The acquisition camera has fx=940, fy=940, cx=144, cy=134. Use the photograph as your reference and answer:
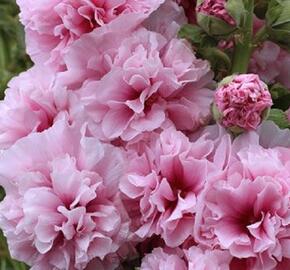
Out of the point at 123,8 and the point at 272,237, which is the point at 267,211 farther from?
the point at 123,8

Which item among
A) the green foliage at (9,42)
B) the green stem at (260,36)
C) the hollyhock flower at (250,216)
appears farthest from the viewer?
the green foliage at (9,42)

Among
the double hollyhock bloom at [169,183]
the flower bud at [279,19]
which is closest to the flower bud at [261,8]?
the flower bud at [279,19]

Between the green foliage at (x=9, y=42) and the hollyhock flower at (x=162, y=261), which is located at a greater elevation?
the hollyhock flower at (x=162, y=261)

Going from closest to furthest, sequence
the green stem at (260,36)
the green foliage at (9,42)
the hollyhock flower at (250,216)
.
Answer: the hollyhock flower at (250,216)
the green stem at (260,36)
the green foliage at (9,42)

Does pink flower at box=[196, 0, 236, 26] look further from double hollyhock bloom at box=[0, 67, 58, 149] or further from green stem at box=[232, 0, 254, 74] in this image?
double hollyhock bloom at box=[0, 67, 58, 149]

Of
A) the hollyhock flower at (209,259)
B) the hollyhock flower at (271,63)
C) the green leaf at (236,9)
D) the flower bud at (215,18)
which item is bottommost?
the hollyhock flower at (209,259)

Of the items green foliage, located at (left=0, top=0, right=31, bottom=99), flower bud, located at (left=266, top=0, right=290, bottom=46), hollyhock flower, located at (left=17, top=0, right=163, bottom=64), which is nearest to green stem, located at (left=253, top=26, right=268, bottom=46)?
flower bud, located at (left=266, top=0, right=290, bottom=46)

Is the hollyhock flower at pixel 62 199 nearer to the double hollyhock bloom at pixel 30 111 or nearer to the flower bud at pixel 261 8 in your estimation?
the double hollyhock bloom at pixel 30 111

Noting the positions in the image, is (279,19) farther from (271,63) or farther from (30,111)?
(30,111)
